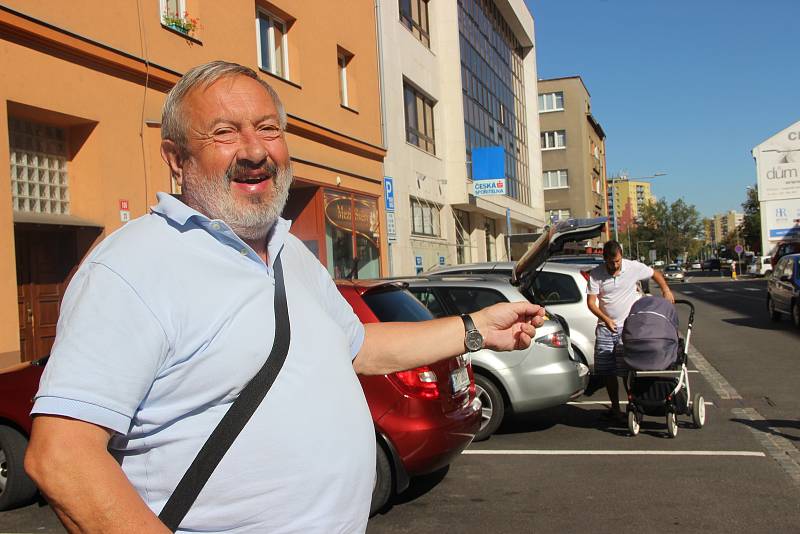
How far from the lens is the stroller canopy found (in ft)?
23.7

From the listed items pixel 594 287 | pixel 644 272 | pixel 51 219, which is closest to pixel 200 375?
pixel 594 287

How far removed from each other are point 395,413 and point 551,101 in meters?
62.6

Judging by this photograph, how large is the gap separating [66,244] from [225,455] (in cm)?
950

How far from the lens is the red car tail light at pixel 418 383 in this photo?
5254 millimetres

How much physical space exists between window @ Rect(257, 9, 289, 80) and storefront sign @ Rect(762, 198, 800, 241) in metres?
39.4

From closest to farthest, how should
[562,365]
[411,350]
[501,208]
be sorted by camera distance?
[411,350], [562,365], [501,208]

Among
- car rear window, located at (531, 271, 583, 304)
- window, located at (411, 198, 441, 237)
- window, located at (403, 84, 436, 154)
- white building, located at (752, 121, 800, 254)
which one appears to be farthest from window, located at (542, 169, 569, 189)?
car rear window, located at (531, 271, 583, 304)

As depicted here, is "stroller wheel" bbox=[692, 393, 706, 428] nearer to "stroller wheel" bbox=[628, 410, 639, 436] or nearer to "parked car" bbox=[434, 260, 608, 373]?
"stroller wheel" bbox=[628, 410, 639, 436]

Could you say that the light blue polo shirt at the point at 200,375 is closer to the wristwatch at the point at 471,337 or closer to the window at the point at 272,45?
the wristwatch at the point at 471,337

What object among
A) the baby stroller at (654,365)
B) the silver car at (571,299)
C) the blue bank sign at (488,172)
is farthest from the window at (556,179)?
the baby stroller at (654,365)

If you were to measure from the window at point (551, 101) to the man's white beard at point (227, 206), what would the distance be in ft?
214

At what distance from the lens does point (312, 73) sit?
619 inches

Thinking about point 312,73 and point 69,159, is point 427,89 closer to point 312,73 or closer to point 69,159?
point 312,73

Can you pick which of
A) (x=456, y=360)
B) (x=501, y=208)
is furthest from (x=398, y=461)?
(x=501, y=208)
